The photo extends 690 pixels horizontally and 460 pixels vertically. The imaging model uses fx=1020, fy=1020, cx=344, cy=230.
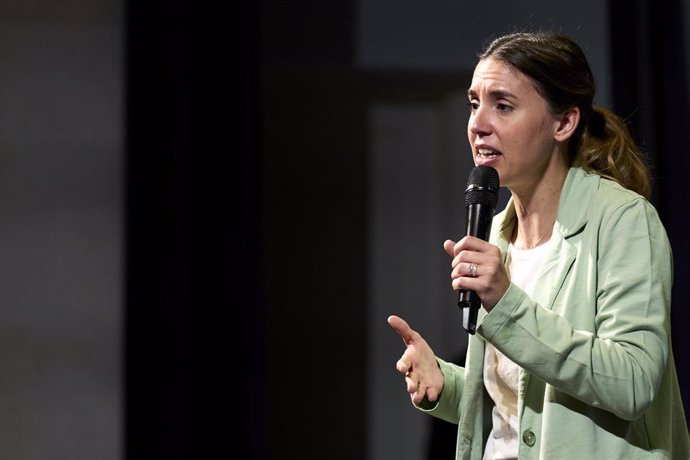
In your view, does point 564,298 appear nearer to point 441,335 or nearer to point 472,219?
point 472,219

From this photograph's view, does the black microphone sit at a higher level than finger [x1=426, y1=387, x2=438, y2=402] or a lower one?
higher

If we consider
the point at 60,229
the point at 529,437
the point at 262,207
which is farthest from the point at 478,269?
the point at 60,229

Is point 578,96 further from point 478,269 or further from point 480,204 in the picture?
point 478,269

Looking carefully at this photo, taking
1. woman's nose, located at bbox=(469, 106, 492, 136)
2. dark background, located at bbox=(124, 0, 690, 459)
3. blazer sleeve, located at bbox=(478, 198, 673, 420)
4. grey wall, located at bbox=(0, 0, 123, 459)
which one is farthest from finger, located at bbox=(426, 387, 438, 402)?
grey wall, located at bbox=(0, 0, 123, 459)

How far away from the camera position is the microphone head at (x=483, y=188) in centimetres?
143

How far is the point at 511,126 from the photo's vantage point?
1.59 metres

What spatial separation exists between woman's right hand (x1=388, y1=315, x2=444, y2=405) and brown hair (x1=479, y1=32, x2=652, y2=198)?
0.39 metres

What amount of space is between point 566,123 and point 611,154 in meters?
0.09

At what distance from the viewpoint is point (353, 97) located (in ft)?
9.12

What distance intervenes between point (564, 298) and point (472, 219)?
0.19 m

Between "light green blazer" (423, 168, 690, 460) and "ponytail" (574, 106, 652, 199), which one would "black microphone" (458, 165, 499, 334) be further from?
"ponytail" (574, 106, 652, 199)

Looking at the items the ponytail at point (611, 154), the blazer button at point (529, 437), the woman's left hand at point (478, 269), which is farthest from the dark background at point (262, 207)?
the woman's left hand at point (478, 269)

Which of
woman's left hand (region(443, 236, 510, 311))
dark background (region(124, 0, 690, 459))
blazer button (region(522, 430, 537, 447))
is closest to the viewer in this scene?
woman's left hand (region(443, 236, 510, 311))

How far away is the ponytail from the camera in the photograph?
161cm
